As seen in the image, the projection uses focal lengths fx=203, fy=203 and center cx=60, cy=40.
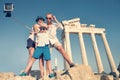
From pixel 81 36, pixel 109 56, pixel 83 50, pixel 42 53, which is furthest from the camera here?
pixel 109 56

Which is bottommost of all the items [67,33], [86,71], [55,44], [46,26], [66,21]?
[86,71]

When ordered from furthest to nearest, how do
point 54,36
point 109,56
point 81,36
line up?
1. point 109,56
2. point 81,36
3. point 54,36

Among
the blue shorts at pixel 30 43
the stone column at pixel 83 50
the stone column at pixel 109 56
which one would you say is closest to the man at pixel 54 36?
the blue shorts at pixel 30 43

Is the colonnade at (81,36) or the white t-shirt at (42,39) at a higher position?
the colonnade at (81,36)

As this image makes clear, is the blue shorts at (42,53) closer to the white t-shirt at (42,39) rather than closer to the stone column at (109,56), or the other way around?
the white t-shirt at (42,39)

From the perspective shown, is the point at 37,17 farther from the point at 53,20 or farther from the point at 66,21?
the point at 66,21

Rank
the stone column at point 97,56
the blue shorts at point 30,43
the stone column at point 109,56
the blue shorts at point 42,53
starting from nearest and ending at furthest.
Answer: the blue shorts at point 42,53 → the blue shorts at point 30,43 → the stone column at point 97,56 → the stone column at point 109,56

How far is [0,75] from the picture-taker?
1129cm

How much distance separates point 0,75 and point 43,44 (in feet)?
9.75

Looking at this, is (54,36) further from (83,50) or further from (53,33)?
(83,50)

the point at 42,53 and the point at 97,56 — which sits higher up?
the point at 97,56

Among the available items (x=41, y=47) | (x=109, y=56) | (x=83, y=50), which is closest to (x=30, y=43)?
(x=41, y=47)

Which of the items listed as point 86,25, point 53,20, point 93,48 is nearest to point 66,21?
point 86,25

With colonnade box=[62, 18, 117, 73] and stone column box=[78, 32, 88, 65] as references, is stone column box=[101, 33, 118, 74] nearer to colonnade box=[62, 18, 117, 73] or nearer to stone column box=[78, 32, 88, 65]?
colonnade box=[62, 18, 117, 73]
